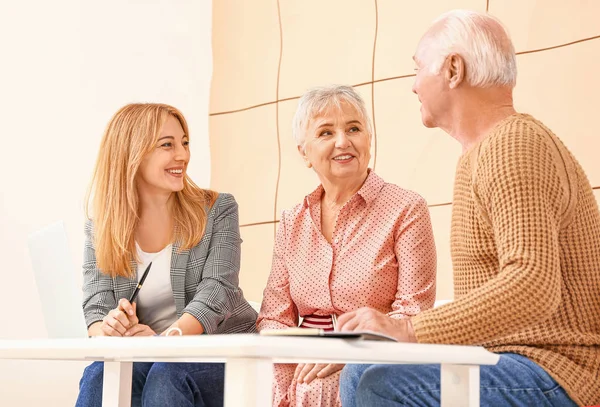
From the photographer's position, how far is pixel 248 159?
11.4 feet

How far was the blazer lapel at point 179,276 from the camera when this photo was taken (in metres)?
2.17

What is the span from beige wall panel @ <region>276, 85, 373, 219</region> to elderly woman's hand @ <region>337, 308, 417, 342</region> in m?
1.95

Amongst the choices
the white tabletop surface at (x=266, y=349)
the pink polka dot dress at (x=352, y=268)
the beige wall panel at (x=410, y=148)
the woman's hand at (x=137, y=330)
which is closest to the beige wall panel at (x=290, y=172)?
the beige wall panel at (x=410, y=148)

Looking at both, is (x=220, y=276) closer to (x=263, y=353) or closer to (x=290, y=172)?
(x=290, y=172)

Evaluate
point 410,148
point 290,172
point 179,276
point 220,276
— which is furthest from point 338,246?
point 290,172

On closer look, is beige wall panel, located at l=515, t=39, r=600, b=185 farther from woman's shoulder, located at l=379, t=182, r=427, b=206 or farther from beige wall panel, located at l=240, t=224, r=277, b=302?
beige wall panel, located at l=240, t=224, r=277, b=302

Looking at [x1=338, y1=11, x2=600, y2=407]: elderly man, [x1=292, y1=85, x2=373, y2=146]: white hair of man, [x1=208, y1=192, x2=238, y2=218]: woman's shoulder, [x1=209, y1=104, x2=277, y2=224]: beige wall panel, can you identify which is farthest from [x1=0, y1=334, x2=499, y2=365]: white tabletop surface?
[x1=209, y1=104, x2=277, y2=224]: beige wall panel

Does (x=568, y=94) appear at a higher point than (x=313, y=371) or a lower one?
higher

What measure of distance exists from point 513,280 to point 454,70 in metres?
0.53

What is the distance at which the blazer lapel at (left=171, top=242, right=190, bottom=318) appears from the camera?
2170 millimetres

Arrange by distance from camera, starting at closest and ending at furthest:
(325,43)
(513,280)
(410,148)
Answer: (513,280) < (410,148) < (325,43)

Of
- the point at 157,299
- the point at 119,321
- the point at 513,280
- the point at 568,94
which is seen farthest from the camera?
the point at 568,94

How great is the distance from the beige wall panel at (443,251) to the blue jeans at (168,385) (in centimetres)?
92

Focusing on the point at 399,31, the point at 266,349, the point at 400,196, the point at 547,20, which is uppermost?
the point at 399,31
